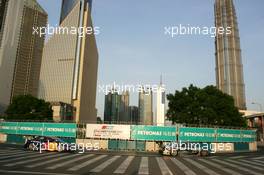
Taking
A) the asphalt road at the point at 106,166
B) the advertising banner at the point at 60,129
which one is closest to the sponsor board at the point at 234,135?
the asphalt road at the point at 106,166

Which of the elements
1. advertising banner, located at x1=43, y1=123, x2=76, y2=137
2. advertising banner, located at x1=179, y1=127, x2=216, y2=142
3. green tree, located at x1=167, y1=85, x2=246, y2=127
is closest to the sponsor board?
advertising banner, located at x1=179, y1=127, x2=216, y2=142

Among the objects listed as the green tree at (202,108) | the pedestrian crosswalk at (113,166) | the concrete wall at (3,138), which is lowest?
the pedestrian crosswalk at (113,166)

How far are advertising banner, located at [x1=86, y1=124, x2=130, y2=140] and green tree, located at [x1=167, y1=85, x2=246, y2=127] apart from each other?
26.9 metres

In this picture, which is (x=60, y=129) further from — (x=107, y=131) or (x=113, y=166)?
(x=113, y=166)

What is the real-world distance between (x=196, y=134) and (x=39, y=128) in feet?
68.4

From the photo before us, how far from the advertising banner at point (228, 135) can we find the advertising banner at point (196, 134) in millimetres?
1118

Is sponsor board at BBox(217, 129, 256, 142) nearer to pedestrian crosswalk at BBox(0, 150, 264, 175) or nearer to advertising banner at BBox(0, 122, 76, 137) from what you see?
pedestrian crosswalk at BBox(0, 150, 264, 175)

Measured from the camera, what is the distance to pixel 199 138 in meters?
31.5

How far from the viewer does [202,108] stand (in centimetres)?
5538

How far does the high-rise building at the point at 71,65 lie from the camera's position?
164750 millimetres

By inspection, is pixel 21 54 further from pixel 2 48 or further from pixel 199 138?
pixel 199 138

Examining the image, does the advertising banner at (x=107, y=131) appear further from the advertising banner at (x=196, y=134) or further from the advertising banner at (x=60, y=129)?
the advertising banner at (x=196, y=134)

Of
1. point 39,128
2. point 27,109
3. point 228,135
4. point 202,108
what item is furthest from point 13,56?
point 228,135

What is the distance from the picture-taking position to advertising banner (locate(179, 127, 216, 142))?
3097cm
